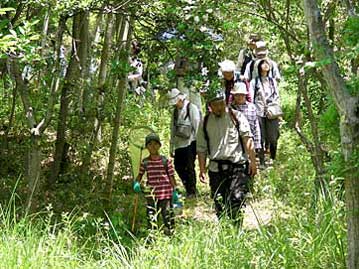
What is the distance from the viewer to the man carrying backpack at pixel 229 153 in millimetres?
6531

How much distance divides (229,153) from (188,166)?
214cm

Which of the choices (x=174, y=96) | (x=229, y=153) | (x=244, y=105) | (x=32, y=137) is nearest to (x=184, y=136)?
(x=174, y=96)

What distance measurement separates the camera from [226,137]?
257 inches

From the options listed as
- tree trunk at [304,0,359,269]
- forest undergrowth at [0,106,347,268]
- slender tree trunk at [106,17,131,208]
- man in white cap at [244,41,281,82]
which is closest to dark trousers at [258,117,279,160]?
man in white cap at [244,41,281,82]

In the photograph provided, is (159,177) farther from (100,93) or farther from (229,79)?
(100,93)

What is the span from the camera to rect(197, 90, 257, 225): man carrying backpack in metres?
6.53

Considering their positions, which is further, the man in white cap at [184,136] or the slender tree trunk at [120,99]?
the man in white cap at [184,136]

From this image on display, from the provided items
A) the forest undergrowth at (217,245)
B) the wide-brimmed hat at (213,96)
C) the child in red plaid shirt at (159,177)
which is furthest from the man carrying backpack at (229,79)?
the forest undergrowth at (217,245)

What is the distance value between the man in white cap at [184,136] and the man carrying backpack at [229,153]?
5.57 ft

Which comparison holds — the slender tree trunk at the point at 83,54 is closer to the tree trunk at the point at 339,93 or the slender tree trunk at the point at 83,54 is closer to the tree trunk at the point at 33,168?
the tree trunk at the point at 33,168

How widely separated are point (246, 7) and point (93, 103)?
353 cm

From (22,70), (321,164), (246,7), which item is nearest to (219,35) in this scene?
(246,7)

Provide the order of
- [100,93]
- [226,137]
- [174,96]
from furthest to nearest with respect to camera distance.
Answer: [100,93]
[174,96]
[226,137]

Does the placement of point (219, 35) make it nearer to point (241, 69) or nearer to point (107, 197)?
point (107, 197)
